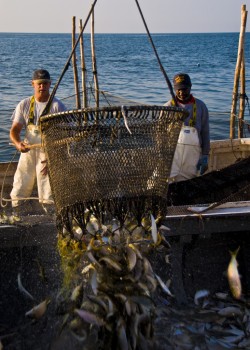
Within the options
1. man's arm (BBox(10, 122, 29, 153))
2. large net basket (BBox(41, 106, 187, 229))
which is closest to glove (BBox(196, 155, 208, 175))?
man's arm (BBox(10, 122, 29, 153))

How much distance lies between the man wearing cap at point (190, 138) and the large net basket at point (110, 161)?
104 inches

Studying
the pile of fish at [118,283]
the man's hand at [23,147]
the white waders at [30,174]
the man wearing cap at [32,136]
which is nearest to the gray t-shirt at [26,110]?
the man wearing cap at [32,136]

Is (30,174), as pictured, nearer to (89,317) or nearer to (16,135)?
(16,135)

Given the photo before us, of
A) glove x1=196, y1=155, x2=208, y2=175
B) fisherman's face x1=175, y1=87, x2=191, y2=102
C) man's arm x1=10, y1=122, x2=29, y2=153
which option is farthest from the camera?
glove x1=196, y1=155, x2=208, y2=175

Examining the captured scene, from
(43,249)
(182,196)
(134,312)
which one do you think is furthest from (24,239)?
(182,196)

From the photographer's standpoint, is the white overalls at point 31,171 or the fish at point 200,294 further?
the white overalls at point 31,171

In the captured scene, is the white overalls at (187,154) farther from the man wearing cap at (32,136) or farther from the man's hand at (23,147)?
the man's hand at (23,147)

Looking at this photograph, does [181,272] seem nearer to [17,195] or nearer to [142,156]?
[142,156]

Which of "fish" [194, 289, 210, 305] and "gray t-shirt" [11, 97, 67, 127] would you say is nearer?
"fish" [194, 289, 210, 305]

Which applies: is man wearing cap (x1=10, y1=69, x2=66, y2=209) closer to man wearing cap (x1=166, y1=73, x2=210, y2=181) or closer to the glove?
man wearing cap (x1=166, y1=73, x2=210, y2=181)

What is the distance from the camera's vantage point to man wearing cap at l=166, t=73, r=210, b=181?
738cm

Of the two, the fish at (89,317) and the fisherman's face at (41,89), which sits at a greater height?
the fisherman's face at (41,89)

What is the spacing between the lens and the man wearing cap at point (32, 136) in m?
7.26

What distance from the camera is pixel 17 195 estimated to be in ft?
25.3
